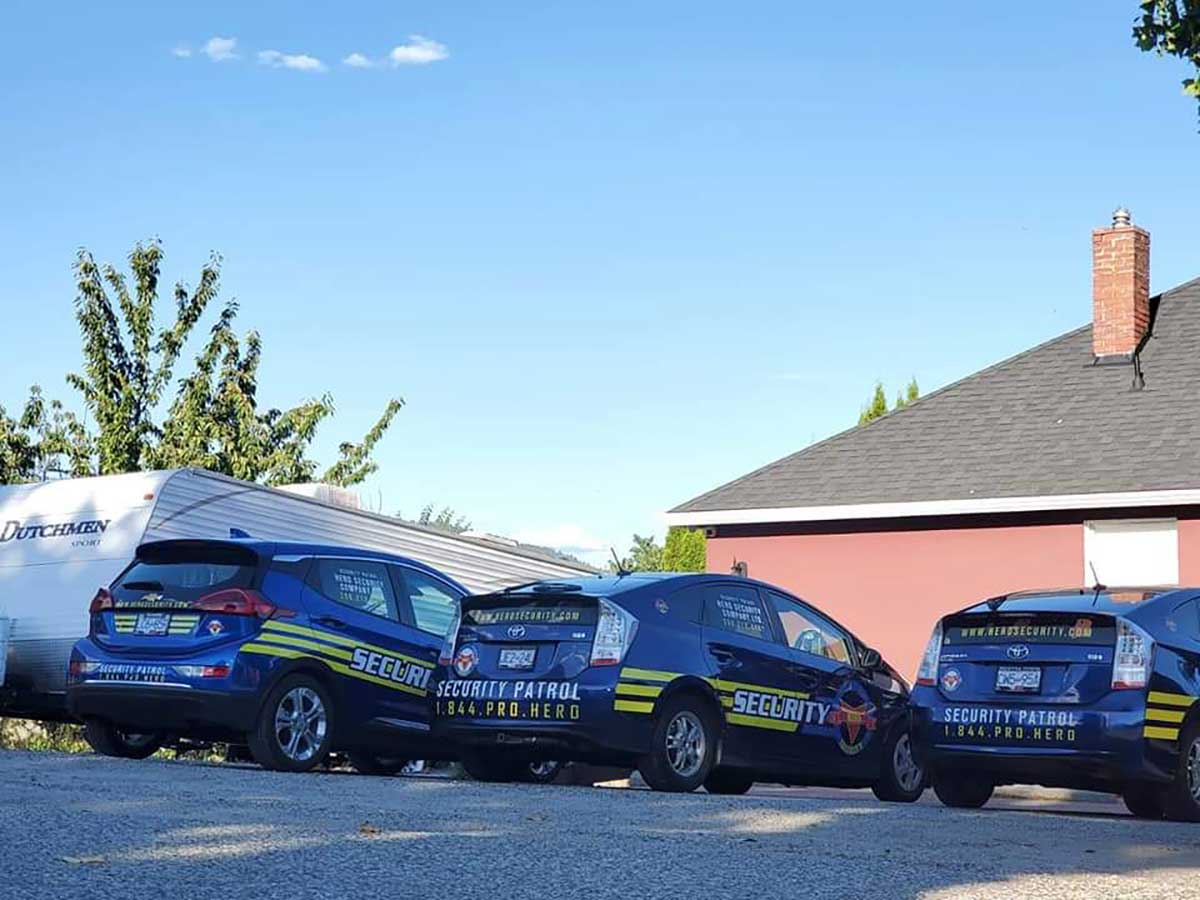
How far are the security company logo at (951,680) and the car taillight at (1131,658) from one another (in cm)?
112

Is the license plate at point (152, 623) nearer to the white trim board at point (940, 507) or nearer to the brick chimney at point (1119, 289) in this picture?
the white trim board at point (940, 507)

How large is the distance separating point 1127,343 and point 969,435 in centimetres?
237

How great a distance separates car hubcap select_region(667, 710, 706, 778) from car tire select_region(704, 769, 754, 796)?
9.8 inches

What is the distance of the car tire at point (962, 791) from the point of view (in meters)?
14.1

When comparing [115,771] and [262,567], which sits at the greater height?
[262,567]

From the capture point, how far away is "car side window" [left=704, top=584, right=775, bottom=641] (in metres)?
13.8

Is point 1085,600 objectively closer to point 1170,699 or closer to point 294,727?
point 1170,699

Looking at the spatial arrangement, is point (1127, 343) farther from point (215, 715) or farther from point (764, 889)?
point (764, 889)

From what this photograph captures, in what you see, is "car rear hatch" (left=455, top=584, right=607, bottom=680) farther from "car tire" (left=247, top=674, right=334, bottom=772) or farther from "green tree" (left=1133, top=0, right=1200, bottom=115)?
"green tree" (left=1133, top=0, right=1200, bottom=115)

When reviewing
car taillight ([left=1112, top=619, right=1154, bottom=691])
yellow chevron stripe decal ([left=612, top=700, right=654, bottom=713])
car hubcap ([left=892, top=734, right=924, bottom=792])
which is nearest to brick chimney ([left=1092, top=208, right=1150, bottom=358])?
car hubcap ([left=892, top=734, right=924, bottom=792])

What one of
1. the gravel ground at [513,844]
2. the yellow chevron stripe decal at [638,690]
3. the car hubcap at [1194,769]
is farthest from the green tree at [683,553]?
the gravel ground at [513,844]

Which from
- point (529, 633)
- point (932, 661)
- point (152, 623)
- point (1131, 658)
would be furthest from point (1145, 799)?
point (152, 623)

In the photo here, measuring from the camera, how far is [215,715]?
43.7 ft

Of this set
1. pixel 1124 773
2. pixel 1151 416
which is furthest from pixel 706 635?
pixel 1151 416
